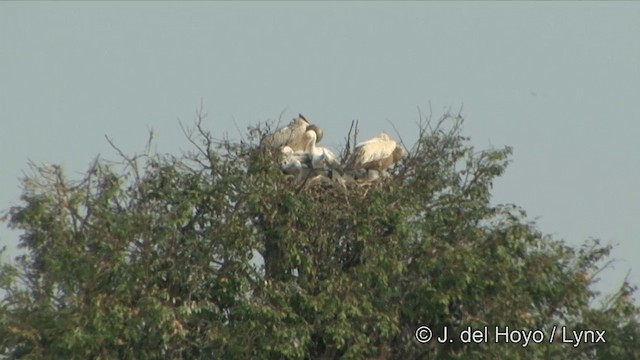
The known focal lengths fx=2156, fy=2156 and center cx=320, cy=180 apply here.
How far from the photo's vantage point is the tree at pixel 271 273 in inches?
861

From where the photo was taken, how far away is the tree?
21.9 m

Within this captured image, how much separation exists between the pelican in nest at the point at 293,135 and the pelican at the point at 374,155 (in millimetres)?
584

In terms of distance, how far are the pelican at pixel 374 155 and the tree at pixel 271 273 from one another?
0.28 meters

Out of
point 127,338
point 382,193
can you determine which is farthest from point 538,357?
point 127,338

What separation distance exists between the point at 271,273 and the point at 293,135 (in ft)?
6.27

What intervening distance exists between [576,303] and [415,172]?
242 cm

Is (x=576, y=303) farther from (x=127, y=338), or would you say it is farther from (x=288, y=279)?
(x=127, y=338)

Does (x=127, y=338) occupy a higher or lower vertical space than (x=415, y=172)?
lower

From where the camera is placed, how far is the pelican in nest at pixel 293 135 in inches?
934

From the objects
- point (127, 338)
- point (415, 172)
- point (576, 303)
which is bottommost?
point (127, 338)

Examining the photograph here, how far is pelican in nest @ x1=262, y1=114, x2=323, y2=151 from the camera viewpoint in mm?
23719

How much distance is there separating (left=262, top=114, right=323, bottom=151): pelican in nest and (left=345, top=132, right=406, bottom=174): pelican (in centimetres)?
58

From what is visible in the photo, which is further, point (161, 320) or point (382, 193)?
point (382, 193)

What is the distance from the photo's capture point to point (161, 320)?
21609 millimetres
